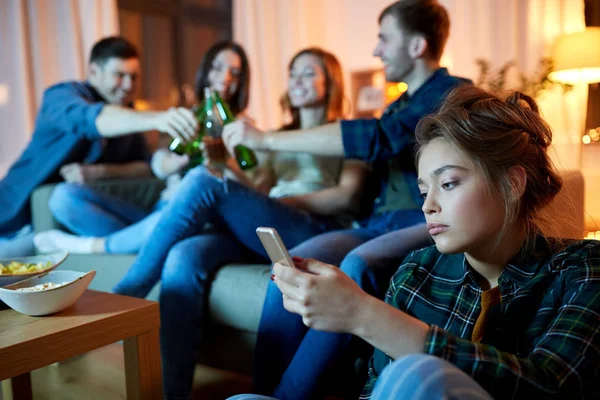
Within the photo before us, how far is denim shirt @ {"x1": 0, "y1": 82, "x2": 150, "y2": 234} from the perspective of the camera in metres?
1.82

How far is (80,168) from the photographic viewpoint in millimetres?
1854

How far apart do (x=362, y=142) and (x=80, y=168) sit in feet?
3.51

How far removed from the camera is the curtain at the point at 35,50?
8.98 feet

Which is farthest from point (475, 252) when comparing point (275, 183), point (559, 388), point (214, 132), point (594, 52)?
point (594, 52)

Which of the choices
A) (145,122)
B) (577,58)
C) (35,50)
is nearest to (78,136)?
(145,122)

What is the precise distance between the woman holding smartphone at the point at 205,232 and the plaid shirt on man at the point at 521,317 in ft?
1.90

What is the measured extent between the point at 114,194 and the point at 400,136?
1125 millimetres

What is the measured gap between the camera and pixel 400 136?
1300mm

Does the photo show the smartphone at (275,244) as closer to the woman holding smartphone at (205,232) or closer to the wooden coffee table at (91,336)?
the wooden coffee table at (91,336)

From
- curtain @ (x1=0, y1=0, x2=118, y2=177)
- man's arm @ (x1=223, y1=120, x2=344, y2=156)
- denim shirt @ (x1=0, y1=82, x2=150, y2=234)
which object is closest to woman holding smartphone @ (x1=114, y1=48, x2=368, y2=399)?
man's arm @ (x1=223, y1=120, x2=344, y2=156)

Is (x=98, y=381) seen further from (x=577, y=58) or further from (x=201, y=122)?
(x=577, y=58)

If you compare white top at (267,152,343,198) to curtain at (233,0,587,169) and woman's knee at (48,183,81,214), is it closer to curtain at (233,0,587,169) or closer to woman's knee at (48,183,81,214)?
woman's knee at (48,183,81,214)

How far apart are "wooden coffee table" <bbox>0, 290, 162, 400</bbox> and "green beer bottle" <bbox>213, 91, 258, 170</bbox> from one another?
59 centimetres

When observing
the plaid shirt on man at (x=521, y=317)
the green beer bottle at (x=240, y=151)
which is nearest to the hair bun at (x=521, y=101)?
the plaid shirt on man at (x=521, y=317)
